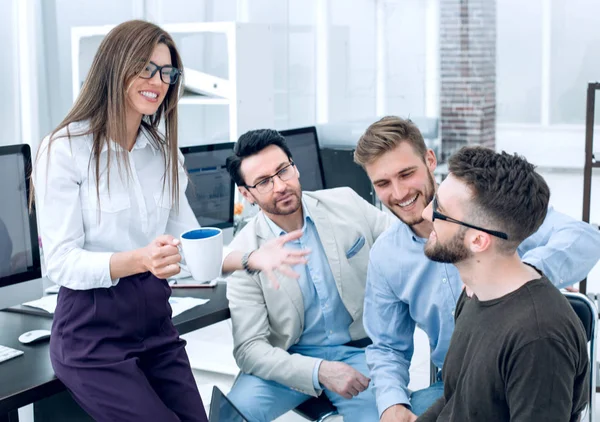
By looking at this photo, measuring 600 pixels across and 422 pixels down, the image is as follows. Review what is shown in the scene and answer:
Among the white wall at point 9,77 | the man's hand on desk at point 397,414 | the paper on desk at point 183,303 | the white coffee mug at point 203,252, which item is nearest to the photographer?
the white coffee mug at point 203,252

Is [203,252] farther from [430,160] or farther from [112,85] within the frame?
[430,160]

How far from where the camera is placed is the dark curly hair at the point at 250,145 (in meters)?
2.38

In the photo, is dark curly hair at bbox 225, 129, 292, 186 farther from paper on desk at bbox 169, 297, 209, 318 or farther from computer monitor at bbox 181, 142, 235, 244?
computer monitor at bbox 181, 142, 235, 244

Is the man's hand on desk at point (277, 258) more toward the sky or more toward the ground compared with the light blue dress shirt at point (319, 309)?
more toward the sky

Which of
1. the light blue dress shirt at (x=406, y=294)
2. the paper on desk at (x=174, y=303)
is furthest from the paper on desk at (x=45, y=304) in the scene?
the light blue dress shirt at (x=406, y=294)

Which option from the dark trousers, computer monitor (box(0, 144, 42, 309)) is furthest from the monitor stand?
the dark trousers

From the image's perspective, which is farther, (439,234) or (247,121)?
(247,121)

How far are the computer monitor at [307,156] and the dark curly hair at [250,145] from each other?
86cm

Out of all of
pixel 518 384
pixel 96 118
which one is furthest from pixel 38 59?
pixel 518 384

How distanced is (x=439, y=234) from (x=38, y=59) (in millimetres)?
2929

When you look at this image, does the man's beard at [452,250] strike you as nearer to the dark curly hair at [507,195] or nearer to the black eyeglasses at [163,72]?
the dark curly hair at [507,195]

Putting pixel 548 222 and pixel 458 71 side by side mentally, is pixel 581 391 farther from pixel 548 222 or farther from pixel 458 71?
pixel 458 71

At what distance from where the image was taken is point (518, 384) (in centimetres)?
138

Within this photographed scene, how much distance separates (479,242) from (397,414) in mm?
615
